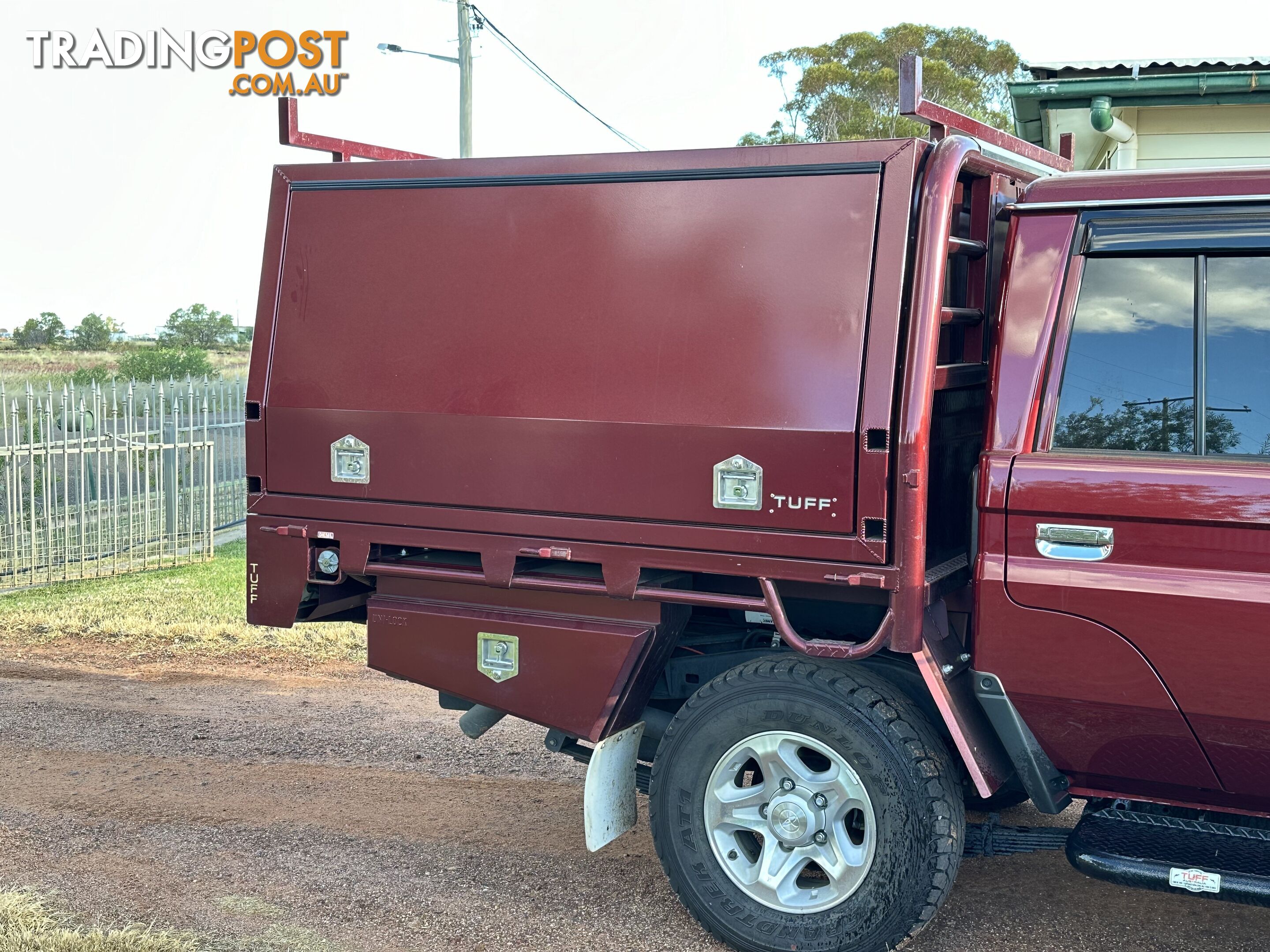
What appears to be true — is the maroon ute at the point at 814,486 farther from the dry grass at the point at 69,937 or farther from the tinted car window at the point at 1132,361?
the dry grass at the point at 69,937

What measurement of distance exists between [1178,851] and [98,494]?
1003 centimetres

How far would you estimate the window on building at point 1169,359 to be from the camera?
349cm

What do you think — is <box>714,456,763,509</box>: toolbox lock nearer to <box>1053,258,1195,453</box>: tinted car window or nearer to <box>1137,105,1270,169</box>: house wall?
<box>1053,258,1195,453</box>: tinted car window

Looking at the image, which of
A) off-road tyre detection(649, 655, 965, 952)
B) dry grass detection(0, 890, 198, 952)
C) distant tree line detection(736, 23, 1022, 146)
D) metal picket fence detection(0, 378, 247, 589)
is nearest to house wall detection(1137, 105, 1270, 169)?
off-road tyre detection(649, 655, 965, 952)

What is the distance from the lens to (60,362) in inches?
1753

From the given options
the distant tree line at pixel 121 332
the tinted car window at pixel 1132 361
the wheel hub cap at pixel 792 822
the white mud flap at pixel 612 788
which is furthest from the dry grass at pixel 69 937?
the distant tree line at pixel 121 332

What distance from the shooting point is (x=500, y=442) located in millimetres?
4246

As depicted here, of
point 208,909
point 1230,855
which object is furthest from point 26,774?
point 1230,855

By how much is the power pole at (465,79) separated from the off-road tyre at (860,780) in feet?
52.3

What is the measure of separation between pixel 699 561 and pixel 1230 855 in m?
1.73

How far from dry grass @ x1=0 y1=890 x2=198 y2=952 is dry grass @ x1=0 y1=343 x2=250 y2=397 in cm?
2753

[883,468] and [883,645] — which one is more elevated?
[883,468]

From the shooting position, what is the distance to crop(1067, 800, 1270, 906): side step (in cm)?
350

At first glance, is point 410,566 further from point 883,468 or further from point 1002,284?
point 1002,284
